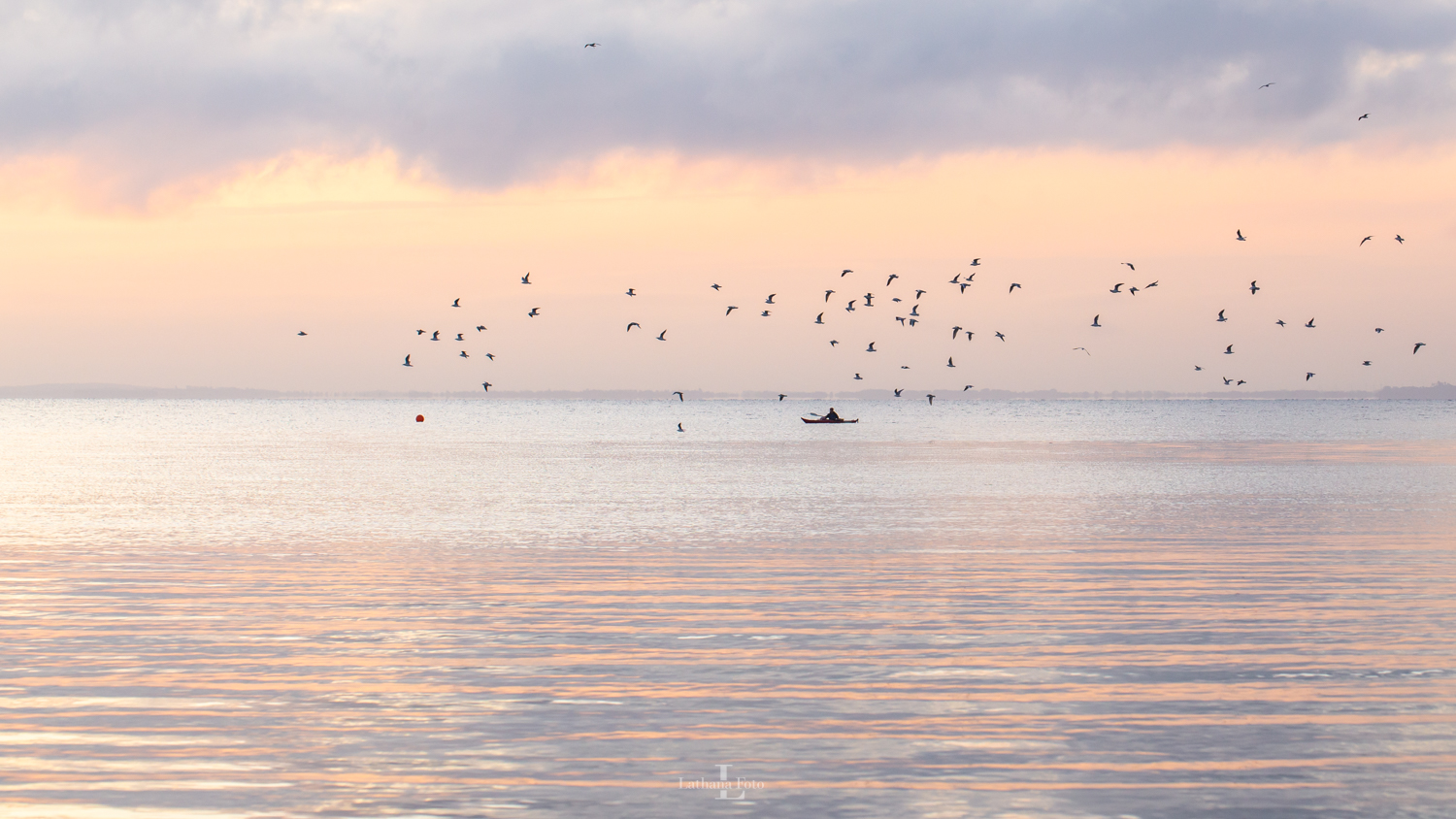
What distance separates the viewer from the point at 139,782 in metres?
12.4

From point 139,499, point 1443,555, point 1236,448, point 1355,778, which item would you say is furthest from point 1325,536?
point 1236,448

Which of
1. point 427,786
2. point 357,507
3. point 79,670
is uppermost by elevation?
point 357,507

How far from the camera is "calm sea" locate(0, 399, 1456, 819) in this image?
1241 centimetres

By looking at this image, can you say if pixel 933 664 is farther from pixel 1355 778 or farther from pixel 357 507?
pixel 357 507

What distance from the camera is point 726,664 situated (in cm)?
1811

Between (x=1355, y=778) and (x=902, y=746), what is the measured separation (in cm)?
425

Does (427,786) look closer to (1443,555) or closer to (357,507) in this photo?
(1443,555)

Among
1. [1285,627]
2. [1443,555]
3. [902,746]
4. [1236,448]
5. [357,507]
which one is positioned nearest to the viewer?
[902,746]

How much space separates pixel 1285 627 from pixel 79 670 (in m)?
17.5

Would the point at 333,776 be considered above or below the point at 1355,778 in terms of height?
above

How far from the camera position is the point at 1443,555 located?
3164cm

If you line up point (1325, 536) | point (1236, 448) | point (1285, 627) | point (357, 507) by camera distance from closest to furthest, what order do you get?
point (1285, 627), point (1325, 536), point (357, 507), point (1236, 448)

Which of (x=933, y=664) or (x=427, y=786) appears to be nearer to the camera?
(x=427, y=786)

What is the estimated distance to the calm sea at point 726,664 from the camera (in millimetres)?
12414
